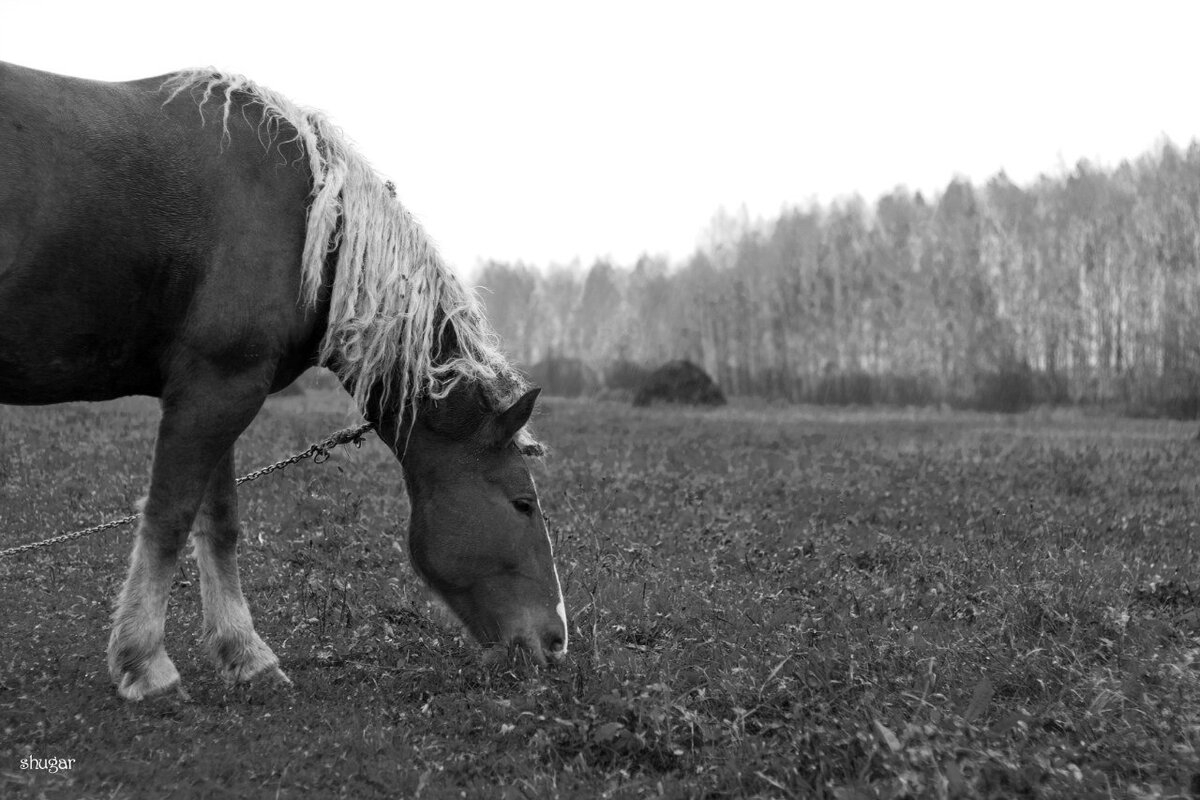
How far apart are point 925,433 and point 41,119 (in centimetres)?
1861

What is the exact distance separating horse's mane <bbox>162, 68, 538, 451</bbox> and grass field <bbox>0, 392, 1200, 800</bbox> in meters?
1.52

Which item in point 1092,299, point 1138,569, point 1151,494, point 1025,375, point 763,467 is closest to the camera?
point 1138,569

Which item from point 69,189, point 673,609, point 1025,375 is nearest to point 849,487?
point 673,609

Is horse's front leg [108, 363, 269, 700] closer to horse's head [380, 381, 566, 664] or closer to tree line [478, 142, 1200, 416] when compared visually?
horse's head [380, 381, 566, 664]

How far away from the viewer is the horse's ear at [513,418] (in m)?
4.59

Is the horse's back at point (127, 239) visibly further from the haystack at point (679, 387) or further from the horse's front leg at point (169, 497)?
the haystack at point (679, 387)

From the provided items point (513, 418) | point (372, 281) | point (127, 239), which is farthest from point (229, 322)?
point (513, 418)

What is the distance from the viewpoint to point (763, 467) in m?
12.8

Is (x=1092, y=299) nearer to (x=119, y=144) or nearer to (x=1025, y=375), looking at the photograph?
(x=1025, y=375)

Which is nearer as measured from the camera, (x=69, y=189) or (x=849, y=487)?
(x=69, y=189)

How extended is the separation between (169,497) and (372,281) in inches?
55.9

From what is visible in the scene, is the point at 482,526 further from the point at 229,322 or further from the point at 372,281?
the point at 229,322

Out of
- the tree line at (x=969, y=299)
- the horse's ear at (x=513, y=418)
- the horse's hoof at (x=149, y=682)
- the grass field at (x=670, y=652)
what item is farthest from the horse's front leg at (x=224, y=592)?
the tree line at (x=969, y=299)

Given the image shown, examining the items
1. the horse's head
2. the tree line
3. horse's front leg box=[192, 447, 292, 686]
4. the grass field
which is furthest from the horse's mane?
the tree line
